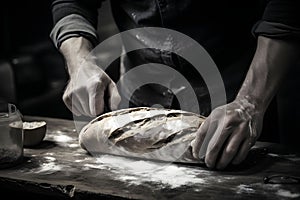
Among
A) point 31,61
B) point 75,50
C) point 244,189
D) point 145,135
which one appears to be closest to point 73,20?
point 75,50

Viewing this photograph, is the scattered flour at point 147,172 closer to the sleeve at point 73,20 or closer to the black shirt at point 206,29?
the black shirt at point 206,29

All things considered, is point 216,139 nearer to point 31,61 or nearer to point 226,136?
point 226,136

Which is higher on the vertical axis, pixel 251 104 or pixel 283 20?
pixel 283 20

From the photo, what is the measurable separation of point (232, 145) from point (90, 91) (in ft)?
1.76

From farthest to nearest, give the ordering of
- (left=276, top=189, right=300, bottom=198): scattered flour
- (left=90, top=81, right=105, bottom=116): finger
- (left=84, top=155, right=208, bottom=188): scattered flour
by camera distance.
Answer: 1. (left=90, top=81, right=105, bottom=116): finger
2. (left=84, top=155, right=208, bottom=188): scattered flour
3. (left=276, top=189, right=300, bottom=198): scattered flour

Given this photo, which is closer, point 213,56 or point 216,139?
point 216,139

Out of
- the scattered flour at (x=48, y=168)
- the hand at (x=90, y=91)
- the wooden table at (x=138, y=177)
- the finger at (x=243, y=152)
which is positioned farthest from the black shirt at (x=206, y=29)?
the scattered flour at (x=48, y=168)

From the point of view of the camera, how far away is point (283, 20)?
137 cm

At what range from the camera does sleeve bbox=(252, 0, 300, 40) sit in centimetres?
137

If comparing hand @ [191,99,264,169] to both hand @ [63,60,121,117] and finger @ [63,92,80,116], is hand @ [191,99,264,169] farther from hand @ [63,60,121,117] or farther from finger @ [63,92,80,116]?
finger @ [63,92,80,116]

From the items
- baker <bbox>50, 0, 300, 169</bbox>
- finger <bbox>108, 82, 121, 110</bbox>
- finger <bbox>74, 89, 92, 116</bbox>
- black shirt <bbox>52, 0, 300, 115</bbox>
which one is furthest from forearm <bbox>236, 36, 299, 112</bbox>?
finger <bbox>74, 89, 92, 116</bbox>

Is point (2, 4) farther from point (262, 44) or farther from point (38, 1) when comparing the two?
point (262, 44)

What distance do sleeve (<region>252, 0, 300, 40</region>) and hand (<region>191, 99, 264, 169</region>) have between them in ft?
0.81

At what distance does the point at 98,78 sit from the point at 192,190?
22.8 inches
